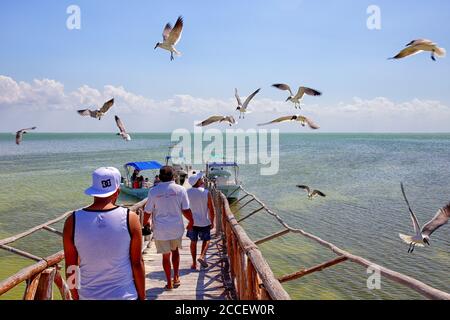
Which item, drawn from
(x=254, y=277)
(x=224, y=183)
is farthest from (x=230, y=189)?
(x=254, y=277)

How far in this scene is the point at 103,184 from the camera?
118 inches

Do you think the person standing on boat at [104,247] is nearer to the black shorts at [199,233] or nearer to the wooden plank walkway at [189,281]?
the wooden plank walkway at [189,281]

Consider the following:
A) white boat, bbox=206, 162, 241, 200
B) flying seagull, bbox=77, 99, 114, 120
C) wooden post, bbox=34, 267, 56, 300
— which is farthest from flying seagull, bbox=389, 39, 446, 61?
white boat, bbox=206, 162, 241, 200

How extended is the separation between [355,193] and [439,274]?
754 inches

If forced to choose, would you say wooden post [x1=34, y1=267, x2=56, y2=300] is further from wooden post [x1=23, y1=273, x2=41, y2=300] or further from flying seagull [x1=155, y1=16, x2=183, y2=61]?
flying seagull [x1=155, y1=16, x2=183, y2=61]

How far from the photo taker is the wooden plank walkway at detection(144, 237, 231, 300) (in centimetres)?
588

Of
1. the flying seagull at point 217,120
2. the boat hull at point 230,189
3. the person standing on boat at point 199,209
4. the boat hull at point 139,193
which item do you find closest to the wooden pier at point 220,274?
the person standing on boat at point 199,209

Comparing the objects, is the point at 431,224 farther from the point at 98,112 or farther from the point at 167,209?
the point at 98,112

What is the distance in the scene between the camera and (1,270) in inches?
579

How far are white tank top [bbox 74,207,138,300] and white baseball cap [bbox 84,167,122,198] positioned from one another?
0.15m

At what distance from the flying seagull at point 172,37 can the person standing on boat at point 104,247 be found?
5.77 meters

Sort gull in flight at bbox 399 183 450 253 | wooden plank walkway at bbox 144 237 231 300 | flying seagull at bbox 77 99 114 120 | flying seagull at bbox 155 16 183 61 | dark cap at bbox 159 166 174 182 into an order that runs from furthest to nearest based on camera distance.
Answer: flying seagull at bbox 77 99 114 120 < flying seagull at bbox 155 16 183 61 < wooden plank walkway at bbox 144 237 231 300 < dark cap at bbox 159 166 174 182 < gull in flight at bbox 399 183 450 253
